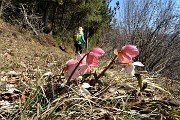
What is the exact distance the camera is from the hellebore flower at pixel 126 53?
1.54 m

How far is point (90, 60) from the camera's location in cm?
157

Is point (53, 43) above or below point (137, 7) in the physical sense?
below

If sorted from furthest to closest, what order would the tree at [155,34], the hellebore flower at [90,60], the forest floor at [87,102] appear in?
the tree at [155,34] < the hellebore flower at [90,60] < the forest floor at [87,102]

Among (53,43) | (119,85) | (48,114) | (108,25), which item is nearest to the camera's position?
(48,114)

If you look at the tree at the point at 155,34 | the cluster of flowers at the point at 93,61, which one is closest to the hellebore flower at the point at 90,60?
the cluster of flowers at the point at 93,61

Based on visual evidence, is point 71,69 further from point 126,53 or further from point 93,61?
point 126,53

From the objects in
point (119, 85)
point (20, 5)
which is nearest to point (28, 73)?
point (119, 85)

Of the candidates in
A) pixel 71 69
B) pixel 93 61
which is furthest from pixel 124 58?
pixel 71 69

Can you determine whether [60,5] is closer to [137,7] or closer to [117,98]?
[137,7]

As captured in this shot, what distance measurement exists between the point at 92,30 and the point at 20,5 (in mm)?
7257

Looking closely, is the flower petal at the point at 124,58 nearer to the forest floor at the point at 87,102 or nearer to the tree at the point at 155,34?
the forest floor at the point at 87,102

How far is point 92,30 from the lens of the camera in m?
27.0

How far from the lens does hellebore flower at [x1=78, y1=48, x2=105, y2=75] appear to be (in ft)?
5.02

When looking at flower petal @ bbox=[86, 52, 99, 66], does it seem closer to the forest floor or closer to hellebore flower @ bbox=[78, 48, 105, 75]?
hellebore flower @ bbox=[78, 48, 105, 75]
